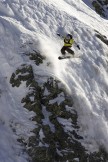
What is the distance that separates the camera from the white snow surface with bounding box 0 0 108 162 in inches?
696

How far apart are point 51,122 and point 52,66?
314cm

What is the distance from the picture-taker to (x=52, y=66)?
63.4ft

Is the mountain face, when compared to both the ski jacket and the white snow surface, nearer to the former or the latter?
the white snow surface

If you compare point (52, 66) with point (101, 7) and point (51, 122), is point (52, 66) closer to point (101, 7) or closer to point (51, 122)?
point (51, 122)

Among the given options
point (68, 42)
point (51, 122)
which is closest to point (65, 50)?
point (68, 42)

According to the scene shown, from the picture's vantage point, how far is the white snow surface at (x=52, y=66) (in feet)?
58.0

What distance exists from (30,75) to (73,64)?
119 inches

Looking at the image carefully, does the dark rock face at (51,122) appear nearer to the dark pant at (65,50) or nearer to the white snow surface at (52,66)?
the white snow surface at (52,66)

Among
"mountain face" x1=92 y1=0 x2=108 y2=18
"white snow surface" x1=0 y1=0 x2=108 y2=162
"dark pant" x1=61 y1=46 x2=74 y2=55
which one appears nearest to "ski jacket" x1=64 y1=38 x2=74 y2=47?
"dark pant" x1=61 y1=46 x2=74 y2=55

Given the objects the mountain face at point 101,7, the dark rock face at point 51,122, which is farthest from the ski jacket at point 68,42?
the mountain face at point 101,7

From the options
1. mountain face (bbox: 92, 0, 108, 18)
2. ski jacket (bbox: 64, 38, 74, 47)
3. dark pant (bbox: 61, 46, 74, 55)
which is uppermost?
mountain face (bbox: 92, 0, 108, 18)

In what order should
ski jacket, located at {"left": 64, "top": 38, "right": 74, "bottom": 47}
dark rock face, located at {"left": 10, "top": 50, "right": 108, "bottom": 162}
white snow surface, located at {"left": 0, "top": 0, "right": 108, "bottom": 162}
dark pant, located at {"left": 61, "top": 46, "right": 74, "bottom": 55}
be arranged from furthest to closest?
1. ski jacket, located at {"left": 64, "top": 38, "right": 74, "bottom": 47}
2. dark pant, located at {"left": 61, "top": 46, "right": 74, "bottom": 55}
3. white snow surface, located at {"left": 0, "top": 0, "right": 108, "bottom": 162}
4. dark rock face, located at {"left": 10, "top": 50, "right": 108, "bottom": 162}

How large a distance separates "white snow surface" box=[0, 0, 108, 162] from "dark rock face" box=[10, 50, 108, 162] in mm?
317

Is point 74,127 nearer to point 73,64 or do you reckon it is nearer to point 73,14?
point 73,64
